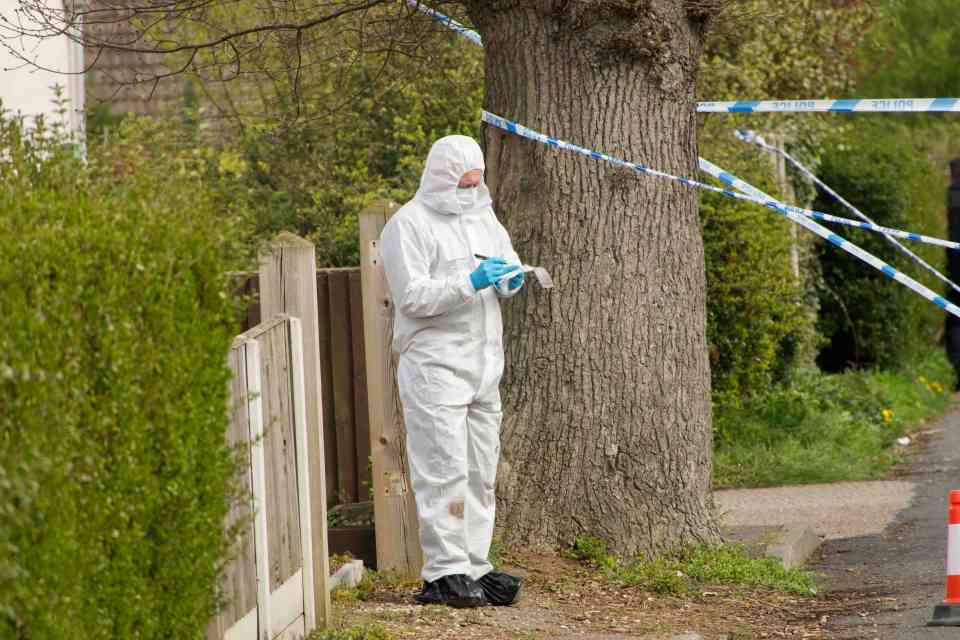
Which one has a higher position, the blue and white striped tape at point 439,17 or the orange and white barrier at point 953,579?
the blue and white striped tape at point 439,17

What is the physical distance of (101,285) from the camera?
11.0 feet

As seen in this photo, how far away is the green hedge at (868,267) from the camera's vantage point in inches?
632

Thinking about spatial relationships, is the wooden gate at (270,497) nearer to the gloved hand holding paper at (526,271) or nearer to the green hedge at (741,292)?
the gloved hand holding paper at (526,271)

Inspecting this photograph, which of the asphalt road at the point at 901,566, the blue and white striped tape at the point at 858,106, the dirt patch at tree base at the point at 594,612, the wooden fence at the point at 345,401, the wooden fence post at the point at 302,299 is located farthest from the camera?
the wooden fence at the point at 345,401

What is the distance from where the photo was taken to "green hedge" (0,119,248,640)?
2.95m

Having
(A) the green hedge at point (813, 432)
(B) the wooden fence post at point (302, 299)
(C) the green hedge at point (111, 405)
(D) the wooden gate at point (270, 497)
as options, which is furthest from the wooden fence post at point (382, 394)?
(A) the green hedge at point (813, 432)

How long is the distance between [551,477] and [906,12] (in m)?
22.6

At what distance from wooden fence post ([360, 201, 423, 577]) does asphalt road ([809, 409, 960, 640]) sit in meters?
1.91

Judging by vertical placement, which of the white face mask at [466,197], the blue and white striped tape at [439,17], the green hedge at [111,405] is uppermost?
the blue and white striped tape at [439,17]

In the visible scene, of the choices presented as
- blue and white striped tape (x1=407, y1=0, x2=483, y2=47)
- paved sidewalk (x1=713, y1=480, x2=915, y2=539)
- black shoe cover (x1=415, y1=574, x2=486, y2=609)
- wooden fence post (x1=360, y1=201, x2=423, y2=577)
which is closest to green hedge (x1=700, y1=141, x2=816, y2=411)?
paved sidewalk (x1=713, y1=480, x2=915, y2=539)

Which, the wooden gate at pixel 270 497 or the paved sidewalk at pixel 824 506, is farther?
the paved sidewalk at pixel 824 506

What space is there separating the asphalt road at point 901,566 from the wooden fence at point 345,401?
245cm

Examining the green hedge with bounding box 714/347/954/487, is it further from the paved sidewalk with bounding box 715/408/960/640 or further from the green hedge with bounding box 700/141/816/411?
the green hedge with bounding box 700/141/816/411

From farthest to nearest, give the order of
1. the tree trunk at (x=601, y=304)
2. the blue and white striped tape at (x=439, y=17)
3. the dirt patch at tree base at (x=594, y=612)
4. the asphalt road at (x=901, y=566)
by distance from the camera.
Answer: the blue and white striped tape at (x=439, y=17)
the tree trunk at (x=601, y=304)
the asphalt road at (x=901, y=566)
the dirt patch at tree base at (x=594, y=612)
